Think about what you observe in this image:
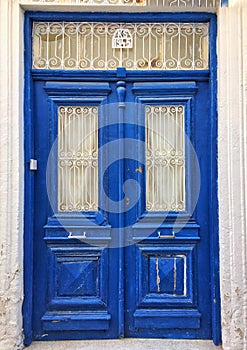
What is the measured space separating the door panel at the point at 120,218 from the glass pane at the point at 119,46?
0.18 metres

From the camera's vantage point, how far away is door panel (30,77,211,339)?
3.62 metres

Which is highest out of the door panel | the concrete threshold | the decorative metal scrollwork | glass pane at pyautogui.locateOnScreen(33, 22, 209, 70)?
the decorative metal scrollwork

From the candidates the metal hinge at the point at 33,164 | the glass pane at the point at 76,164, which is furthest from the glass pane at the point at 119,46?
the metal hinge at the point at 33,164

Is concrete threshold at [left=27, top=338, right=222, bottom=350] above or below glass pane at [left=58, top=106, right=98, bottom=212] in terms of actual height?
below

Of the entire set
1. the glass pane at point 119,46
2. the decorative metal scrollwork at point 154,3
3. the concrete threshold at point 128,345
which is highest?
the decorative metal scrollwork at point 154,3

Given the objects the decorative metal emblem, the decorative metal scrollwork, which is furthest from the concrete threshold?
the decorative metal scrollwork

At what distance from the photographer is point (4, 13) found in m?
3.46

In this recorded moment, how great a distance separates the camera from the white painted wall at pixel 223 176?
341cm

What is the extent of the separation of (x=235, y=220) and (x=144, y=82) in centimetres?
A: 146

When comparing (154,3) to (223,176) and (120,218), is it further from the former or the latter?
(120,218)

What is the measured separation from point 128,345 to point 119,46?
2.64 m

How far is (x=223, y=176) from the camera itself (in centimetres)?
347

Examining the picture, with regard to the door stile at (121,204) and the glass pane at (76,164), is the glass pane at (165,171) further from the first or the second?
the glass pane at (76,164)

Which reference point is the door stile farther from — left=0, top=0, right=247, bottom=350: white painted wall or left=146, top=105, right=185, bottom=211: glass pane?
left=0, top=0, right=247, bottom=350: white painted wall
